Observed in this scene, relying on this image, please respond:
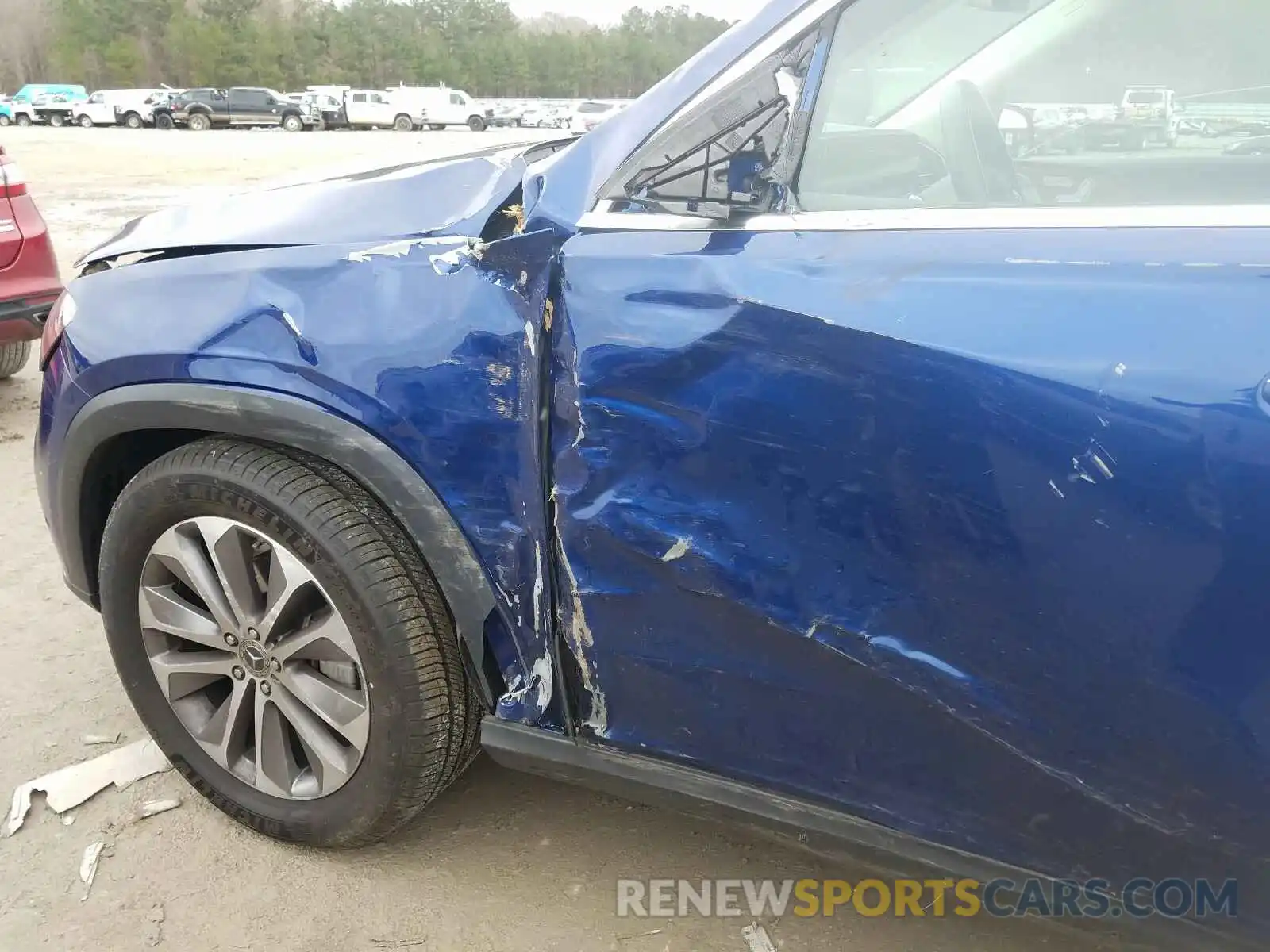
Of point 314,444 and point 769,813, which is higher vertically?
point 314,444

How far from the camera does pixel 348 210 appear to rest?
1.84 metres

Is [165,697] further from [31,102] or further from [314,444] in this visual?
[31,102]

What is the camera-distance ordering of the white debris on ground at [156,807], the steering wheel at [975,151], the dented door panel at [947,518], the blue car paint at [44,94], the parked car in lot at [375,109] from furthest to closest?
1. the blue car paint at [44,94]
2. the parked car in lot at [375,109]
3. the white debris on ground at [156,807]
4. the steering wheel at [975,151]
5. the dented door panel at [947,518]

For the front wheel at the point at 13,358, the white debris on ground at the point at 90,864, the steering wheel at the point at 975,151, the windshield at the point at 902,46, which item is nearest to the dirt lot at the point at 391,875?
the white debris on ground at the point at 90,864

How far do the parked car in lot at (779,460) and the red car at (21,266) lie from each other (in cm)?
267

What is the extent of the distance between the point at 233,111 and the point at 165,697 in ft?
148

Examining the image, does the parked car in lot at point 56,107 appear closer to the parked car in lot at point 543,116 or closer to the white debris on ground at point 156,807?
the parked car in lot at point 543,116

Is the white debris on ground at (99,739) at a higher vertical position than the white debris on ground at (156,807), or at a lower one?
lower

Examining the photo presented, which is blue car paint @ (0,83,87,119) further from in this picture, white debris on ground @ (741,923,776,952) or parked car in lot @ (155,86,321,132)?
white debris on ground @ (741,923,776,952)

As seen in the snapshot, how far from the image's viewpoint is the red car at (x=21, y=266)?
13.9ft

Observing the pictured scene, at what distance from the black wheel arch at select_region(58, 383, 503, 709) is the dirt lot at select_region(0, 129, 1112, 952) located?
0.52 meters

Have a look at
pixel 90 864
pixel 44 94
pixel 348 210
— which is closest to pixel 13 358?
pixel 90 864

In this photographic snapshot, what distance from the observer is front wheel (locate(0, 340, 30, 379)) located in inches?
194

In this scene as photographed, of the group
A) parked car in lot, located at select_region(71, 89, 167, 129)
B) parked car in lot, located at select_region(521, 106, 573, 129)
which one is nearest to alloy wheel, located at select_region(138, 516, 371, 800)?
parked car in lot, located at select_region(521, 106, 573, 129)
